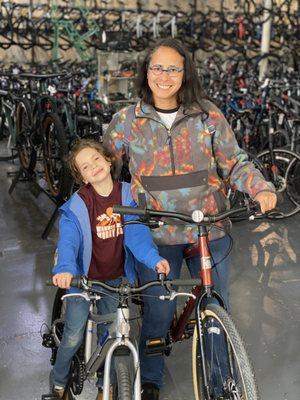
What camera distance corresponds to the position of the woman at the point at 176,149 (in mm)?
1910

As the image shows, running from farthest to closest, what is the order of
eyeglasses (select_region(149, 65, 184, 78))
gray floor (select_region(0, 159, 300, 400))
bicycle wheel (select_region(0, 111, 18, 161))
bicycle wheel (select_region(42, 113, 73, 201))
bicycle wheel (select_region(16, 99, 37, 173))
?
1. bicycle wheel (select_region(0, 111, 18, 161))
2. bicycle wheel (select_region(16, 99, 37, 173))
3. bicycle wheel (select_region(42, 113, 73, 201))
4. gray floor (select_region(0, 159, 300, 400))
5. eyeglasses (select_region(149, 65, 184, 78))

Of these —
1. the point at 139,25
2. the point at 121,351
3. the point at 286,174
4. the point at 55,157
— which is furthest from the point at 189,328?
the point at 139,25

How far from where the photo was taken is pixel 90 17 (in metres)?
12.2

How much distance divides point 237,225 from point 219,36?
31.9 ft

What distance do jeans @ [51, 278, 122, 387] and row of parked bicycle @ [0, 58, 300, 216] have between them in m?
2.11

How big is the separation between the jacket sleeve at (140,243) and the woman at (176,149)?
0.13m

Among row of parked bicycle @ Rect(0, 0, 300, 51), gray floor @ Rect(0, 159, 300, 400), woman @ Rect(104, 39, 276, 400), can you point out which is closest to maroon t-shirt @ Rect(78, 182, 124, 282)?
woman @ Rect(104, 39, 276, 400)

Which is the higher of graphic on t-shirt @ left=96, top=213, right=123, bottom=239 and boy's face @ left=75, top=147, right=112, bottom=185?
boy's face @ left=75, top=147, right=112, bottom=185

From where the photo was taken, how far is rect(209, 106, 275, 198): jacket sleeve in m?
1.92

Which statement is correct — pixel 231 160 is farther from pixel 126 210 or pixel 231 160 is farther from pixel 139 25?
pixel 139 25

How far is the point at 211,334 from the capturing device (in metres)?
1.79

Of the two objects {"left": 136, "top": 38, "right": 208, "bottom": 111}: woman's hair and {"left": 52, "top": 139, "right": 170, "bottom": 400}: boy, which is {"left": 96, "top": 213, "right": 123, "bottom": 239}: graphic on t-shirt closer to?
{"left": 52, "top": 139, "right": 170, "bottom": 400}: boy

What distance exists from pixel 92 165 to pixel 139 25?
11.2 meters

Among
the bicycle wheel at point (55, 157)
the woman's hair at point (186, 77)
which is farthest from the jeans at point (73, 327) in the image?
the bicycle wheel at point (55, 157)
